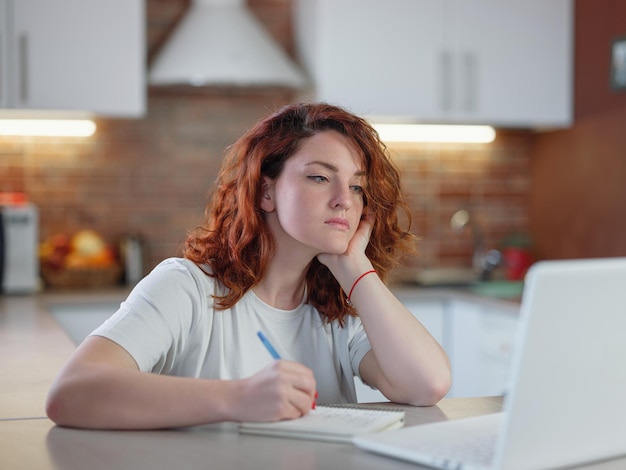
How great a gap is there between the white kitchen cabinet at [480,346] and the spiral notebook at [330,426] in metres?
1.90

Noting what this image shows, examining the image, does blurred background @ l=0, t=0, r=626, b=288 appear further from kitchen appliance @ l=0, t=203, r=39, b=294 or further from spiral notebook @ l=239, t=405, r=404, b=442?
spiral notebook @ l=239, t=405, r=404, b=442

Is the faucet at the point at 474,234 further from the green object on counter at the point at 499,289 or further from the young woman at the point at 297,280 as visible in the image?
the young woman at the point at 297,280

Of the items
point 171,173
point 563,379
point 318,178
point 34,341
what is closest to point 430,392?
point 318,178

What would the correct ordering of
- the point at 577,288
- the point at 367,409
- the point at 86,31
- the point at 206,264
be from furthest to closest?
the point at 86,31 < the point at 206,264 < the point at 367,409 < the point at 577,288

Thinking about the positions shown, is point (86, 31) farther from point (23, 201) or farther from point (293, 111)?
point (293, 111)

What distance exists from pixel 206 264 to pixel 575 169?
2.61m

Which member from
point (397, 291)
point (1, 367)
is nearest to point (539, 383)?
point (1, 367)

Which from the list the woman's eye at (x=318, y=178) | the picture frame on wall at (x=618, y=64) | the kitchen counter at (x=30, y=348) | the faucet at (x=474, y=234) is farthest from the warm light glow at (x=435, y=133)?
the woman's eye at (x=318, y=178)

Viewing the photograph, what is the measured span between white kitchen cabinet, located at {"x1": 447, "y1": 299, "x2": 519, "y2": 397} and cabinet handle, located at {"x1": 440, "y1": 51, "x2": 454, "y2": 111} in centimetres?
82

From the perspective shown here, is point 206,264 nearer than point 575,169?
Yes

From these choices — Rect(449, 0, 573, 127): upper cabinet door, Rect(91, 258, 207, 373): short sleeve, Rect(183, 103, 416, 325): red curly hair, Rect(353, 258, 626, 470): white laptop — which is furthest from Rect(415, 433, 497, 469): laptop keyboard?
Rect(449, 0, 573, 127): upper cabinet door

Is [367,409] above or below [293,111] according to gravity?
below

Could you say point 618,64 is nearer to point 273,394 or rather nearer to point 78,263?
point 78,263

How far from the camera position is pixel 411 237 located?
195 cm
